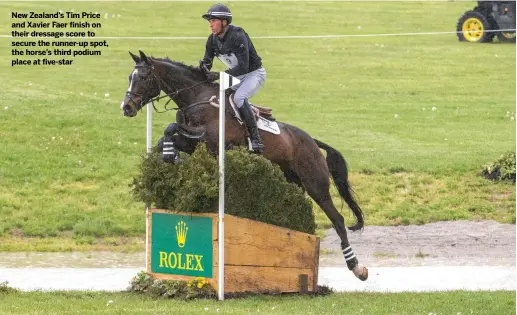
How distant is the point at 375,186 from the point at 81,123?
241 inches

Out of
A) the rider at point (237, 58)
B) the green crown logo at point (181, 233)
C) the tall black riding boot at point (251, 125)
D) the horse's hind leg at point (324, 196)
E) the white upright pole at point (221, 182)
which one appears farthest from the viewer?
the horse's hind leg at point (324, 196)

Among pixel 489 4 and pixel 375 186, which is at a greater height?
pixel 489 4

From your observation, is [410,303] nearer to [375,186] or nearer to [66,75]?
[375,186]

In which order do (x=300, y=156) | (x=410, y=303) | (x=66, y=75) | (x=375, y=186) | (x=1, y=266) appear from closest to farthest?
(x=410, y=303)
(x=300, y=156)
(x=1, y=266)
(x=375, y=186)
(x=66, y=75)

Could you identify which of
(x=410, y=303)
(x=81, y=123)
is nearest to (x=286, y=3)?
(x=81, y=123)

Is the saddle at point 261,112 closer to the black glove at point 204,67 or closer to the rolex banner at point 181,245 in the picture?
the black glove at point 204,67

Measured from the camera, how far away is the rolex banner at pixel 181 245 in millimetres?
13203

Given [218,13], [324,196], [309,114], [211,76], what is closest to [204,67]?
[211,76]

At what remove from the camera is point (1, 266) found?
16.4 metres

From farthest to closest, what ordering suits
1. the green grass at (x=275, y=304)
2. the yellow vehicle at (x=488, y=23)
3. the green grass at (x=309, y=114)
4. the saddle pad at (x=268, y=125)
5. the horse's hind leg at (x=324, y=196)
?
the yellow vehicle at (x=488, y=23)
the green grass at (x=309, y=114)
the horse's hind leg at (x=324, y=196)
the saddle pad at (x=268, y=125)
the green grass at (x=275, y=304)

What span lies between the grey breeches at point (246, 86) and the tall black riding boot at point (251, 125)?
0.07m

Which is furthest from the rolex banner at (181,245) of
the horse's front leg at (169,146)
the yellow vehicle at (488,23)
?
the yellow vehicle at (488,23)

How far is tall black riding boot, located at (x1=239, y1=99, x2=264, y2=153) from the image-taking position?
540 inches

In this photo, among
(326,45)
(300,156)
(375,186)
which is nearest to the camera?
(300,156)
